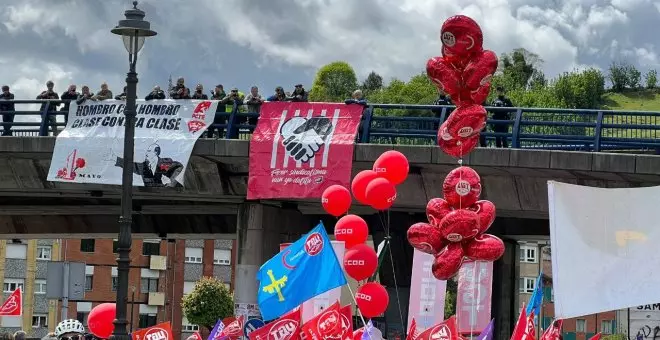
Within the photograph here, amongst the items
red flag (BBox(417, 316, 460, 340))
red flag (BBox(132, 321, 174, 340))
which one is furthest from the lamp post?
red flag (BBox(417, 316, 460, 340))

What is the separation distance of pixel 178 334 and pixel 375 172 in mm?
67423

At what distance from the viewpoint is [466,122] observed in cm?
1836

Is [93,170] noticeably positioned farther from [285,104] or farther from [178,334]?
[178,334]

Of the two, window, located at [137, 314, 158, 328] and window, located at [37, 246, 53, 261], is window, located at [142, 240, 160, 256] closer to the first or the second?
window, located at [137, 314, 158, 328]

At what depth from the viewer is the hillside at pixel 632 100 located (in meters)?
110

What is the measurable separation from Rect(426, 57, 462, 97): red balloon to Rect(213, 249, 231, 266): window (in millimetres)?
74120

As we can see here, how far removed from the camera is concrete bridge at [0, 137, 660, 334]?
2808 cm

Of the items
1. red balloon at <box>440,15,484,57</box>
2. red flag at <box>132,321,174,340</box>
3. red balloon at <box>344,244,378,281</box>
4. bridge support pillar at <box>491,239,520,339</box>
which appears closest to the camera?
red balloon at <box>440,15,484,57</box>

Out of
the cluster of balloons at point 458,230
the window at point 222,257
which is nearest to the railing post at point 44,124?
the cluster of balloons at point 458,230

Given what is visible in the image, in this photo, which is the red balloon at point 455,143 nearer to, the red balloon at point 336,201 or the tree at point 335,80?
the red balloon at point 336,201

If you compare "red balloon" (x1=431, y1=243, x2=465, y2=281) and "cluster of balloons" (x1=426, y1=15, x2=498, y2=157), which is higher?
"cluster of balloons" (x1=426, y1=15, x2=498, y2=157)

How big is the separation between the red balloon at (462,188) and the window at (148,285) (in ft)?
230

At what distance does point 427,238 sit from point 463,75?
6.32ft

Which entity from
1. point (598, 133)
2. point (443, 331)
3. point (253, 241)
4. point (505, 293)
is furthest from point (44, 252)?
point (443, 331)
